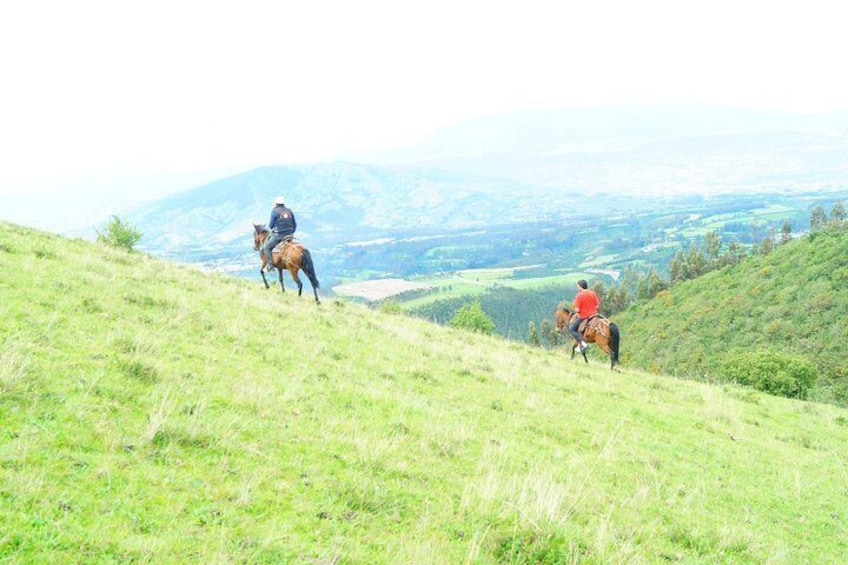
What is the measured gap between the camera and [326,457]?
6352 mm

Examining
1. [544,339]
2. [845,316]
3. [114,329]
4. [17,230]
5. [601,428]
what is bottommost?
[544,339]

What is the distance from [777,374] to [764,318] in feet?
108

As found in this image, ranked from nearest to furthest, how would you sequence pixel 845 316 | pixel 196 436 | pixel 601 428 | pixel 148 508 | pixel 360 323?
pixel 148 508, pixel 196 436, pixel 601 428, pixel 360 323, pixel 845 316

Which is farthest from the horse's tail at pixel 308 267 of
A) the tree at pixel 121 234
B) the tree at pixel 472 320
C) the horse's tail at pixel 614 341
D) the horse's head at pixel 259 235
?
the tree at pixel 472 320

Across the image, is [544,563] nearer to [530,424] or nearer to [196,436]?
[196,436]

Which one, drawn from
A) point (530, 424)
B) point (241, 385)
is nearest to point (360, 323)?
point (530, 424)

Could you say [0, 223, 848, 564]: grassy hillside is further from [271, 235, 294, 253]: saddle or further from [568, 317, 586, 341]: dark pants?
[271, 235, 294, 253]: saddle

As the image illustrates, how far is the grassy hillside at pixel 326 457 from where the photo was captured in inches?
A: 179

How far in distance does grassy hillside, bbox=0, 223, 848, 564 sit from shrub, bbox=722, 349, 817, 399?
1298 cm

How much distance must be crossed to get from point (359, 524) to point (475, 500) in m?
1.43

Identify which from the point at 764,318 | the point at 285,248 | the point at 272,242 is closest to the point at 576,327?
the point at 285,248

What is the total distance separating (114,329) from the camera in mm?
9148

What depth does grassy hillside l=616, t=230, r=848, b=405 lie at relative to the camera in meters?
44.8

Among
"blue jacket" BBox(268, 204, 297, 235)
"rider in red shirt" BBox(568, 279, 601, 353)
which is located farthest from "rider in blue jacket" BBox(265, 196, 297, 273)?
"rider in red shirt" BBox(568, 279, 601, 353)
